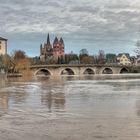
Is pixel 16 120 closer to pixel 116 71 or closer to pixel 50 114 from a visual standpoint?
pixel 50 114

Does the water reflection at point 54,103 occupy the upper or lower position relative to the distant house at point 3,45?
lower

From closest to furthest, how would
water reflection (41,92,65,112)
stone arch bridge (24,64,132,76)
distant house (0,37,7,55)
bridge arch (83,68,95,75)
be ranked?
water reflection (41,92,65,112) < distant house (0,37,7,55) < stone arch bridge (24,64,132,76) < bridge arch (83,68,95,75)

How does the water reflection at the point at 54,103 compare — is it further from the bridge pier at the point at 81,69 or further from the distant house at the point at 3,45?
the distant house at the point at 3,45

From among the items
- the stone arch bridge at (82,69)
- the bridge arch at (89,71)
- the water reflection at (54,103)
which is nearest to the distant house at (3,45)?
the stone arch bridge at (82,69)

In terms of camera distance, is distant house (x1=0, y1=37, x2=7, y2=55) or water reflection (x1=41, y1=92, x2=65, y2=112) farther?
distant house (x1=0, y1=37, x2=7, y2=55)

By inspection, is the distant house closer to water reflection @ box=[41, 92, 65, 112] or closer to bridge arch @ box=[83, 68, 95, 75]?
bridge arch @ box=[83, 68, 95, 75]

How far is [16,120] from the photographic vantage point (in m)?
18.1

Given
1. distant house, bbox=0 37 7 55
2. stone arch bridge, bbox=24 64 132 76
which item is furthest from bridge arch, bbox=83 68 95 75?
distant house, bbox=0 37 7 55

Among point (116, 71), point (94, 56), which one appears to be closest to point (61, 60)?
point (94, 56)

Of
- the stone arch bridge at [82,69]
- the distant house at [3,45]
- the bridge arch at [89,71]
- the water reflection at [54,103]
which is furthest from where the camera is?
the bridge arch at [89,71]

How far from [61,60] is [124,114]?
168163mm

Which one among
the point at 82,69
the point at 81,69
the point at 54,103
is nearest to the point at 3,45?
the point at 81,69

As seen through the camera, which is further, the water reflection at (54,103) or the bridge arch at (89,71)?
the bridge arch at (89,71)

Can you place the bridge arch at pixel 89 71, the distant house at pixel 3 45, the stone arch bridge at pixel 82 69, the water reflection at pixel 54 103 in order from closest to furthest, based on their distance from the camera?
the water reflection at pixel 54 103, the distant house at pixel 3 45, the stone arch bridge at pixel 82 69, the bridge arch at pixel 89 71
